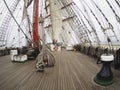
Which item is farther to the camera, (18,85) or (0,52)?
(0,52)

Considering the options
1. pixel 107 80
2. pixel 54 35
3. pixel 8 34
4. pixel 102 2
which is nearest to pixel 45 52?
pixel 107 80

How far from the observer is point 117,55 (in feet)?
18.6

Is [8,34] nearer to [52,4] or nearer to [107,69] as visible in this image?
[52,4]

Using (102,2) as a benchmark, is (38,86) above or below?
below

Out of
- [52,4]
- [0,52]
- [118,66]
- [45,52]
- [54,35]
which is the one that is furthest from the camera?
[52,4]

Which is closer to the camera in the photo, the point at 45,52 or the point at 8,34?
the point at 45,52

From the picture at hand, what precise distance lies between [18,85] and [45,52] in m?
2.89

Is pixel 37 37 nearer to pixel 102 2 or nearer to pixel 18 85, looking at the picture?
pixel 102 2

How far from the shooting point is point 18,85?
3.99m

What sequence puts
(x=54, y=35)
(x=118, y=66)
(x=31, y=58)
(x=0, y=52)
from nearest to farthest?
1. (x=118, y=66)
2. (x=31, y=58)
3. (x=0, y=52)
4. (x=54, y=35)

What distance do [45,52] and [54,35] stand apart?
12334 millimetres

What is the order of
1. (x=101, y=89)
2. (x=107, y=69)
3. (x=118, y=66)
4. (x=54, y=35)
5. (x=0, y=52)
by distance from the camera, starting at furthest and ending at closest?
(x=54, y=35)
(x=0, y=52)
(x=118, y=66)
(x=107, y=69)
(x=101, y=89)

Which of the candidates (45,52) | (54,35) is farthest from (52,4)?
(45,52)

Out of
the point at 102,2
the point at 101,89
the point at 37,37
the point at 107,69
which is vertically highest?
the point at 102,2
